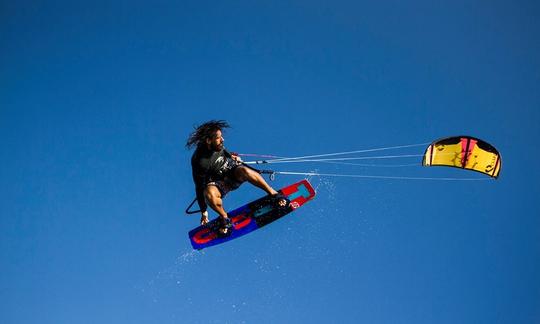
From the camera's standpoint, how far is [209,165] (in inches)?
267

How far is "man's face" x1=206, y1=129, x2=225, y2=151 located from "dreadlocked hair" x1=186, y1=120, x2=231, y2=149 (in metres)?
0.05

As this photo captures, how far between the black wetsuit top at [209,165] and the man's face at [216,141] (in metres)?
0.12

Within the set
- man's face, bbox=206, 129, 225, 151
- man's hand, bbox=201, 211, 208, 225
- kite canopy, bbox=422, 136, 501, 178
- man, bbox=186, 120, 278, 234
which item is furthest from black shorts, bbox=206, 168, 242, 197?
kite canopy, bbox=422, 136, 501, 178

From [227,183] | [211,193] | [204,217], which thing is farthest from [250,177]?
[204,217]

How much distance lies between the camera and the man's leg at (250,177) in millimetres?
6773

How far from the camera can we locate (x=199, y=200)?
7340mm

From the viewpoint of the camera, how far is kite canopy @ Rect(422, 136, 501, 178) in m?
8.45

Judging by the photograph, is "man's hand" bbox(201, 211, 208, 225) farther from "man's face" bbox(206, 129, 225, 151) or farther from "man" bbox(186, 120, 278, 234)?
"man's face" bbox(206, 129, 225, 151)

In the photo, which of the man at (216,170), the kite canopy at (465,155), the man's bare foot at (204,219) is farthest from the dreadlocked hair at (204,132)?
the kite canopy at (465,155)

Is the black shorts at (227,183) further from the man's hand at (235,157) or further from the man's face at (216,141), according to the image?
the man's face at (216,141)

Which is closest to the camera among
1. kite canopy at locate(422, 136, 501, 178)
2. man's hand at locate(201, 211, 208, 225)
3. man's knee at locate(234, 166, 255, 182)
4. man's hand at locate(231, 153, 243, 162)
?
man's knee at locate(234, 166, 255, 182)

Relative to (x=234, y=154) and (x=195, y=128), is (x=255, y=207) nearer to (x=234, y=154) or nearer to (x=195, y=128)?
(x=234, y=154)

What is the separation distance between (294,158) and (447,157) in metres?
3.40

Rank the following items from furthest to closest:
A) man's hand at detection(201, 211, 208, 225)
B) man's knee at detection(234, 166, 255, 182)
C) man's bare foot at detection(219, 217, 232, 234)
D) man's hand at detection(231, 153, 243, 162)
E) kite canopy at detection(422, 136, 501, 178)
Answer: kite canopy at detection(422, 136, 501, 178) < man's hand at detection(201, 211, 208, 225) < man's hand at detection(231, 153, 243, 162) < man's bare foot at detection(219, 217, 232, 234) < man's knee at detection(234, 166, 255, 182)
